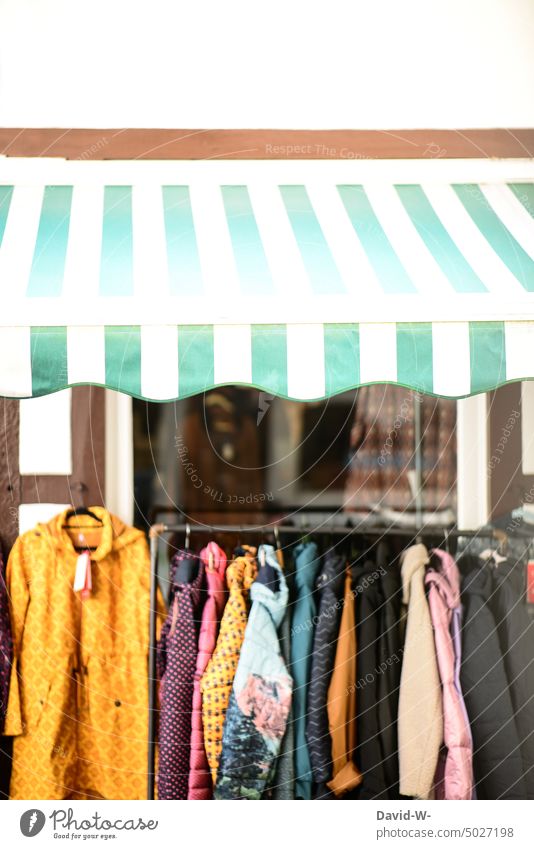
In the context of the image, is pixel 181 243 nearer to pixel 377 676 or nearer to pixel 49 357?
pixel 49 357

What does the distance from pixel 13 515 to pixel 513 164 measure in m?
2.50

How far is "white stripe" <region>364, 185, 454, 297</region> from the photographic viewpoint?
7.90ft

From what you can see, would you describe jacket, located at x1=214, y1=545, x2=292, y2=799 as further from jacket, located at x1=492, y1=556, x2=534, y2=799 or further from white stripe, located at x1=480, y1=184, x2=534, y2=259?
white stripe, located at x1=480, y1=184, x2=534, y2=259

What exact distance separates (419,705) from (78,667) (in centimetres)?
135

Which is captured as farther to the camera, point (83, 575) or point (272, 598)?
point (83, 575)

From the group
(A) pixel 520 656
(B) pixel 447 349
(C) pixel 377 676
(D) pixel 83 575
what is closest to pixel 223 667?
(C) pixel 377 676

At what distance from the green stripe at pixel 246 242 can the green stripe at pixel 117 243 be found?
34 cm

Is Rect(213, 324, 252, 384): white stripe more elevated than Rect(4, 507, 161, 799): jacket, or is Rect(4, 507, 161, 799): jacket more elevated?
Rect(213, 324, 252, 384): white stripe

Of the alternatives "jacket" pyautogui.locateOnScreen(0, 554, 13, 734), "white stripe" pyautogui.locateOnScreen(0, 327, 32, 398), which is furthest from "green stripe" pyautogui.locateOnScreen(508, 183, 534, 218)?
"jacket" pyautogui.locateOnScreen(0, 554, 13, 734)

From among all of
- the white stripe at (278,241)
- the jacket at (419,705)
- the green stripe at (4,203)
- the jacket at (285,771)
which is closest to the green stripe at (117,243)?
the green stripe at (4,203)

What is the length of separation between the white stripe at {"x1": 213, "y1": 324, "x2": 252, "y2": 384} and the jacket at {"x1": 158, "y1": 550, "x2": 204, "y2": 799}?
41.3 inches

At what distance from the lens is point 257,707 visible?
2.84 meters

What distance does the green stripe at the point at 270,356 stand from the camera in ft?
7.48

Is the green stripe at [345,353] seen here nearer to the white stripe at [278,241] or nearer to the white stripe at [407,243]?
the white stripe at [278,241]
